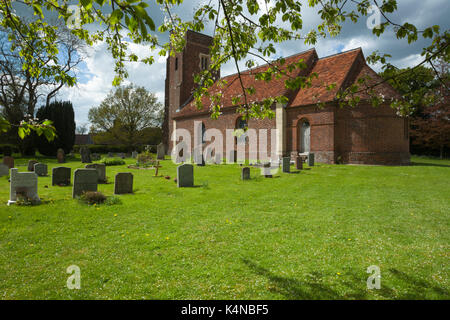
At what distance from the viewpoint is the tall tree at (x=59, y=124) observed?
27.8 m

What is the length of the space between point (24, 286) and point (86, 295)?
2.70 ft

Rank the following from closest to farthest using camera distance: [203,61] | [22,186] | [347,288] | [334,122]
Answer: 1. [347,288]
2. [22,186]
3. [334,122]
4. [203,61]

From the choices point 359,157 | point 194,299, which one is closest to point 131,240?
point 194,299

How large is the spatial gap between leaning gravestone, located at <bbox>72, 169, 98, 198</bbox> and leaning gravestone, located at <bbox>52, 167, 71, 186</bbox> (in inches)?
123

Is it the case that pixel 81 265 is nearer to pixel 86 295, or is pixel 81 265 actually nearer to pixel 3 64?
pixel 86 295

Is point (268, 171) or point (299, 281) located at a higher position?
point (268, 171)

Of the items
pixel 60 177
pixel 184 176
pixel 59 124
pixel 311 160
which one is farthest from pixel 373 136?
pixel 59 124

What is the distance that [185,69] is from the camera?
30.1m

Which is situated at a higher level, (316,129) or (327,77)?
(327,77)

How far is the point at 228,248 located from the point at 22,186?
20.7 feet

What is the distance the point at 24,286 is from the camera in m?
2.91

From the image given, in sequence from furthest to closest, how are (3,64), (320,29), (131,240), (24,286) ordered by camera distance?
(3,64), (131,240), (320,29), (24,286)

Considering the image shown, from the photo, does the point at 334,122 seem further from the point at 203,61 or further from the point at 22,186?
the point at 203,61

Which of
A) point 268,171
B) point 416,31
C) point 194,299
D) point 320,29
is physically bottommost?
point 194,299
